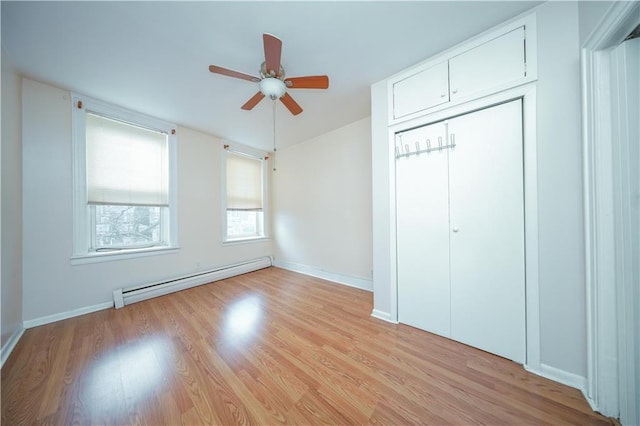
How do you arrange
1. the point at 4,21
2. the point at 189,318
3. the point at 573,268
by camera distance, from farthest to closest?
the point at 189,318 → the point at 4,21 → the point at 573,268

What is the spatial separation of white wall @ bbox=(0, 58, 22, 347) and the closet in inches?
138

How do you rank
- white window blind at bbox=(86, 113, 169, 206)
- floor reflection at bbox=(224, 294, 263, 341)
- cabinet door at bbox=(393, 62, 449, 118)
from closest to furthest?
cabinet door at bbox=(393, 62, 449, 118), floor reflection at bbox=(224, 294, 263, 341), white window blind at bbox=(86, 113, 169, 206)

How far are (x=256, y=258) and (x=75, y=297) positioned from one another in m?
2.37

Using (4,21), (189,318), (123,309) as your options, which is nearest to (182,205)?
(123,309)

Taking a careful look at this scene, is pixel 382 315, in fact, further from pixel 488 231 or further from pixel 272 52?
pixel 272 52

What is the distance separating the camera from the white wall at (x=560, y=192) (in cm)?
124

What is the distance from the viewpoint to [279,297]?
2701 millimetres

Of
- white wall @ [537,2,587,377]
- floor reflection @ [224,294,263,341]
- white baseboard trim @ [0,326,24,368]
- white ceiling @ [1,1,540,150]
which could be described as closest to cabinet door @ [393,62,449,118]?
white ceiling @ [1,1,540,150]

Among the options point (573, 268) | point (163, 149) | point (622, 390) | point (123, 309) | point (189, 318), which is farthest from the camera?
point (163, 149)

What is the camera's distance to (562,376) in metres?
1.28

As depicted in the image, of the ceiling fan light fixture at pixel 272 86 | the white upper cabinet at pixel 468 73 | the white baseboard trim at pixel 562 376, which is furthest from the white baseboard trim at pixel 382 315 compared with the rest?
the ceiling fan light fixture at pixel 272 86

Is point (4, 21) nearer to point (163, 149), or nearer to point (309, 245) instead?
point (163, 149)

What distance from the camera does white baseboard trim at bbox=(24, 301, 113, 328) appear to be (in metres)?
1.98

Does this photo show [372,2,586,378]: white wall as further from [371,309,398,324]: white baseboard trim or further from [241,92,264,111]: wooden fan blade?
[241,92,264,111]: wooden fan blade
